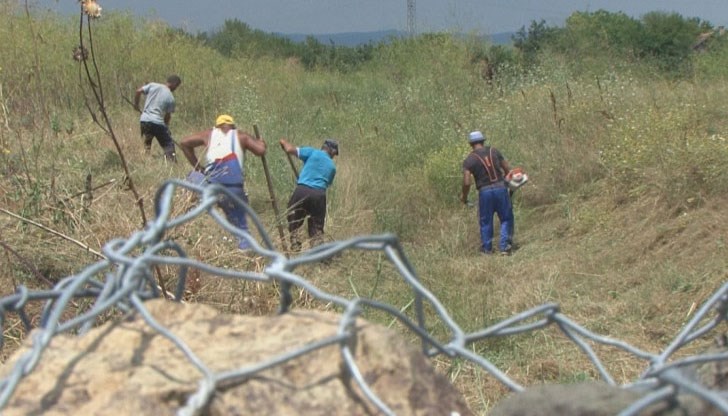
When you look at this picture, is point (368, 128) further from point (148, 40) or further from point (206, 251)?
point (206, 251)

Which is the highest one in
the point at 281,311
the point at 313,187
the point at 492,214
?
the point at 281,311

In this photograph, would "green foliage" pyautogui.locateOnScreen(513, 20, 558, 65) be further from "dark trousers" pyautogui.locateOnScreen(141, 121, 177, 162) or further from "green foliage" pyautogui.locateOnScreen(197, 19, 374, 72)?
"dark trousers" pyautogui.locateOnScreen(141, 121, 177, 162)

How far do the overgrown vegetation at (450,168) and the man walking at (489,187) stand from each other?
11.2 inches

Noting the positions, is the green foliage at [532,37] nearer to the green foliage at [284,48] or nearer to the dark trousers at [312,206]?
the green foliage at [284,48]

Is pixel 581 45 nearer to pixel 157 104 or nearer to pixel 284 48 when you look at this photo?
pixel 157 104

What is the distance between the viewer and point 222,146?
7.52 m

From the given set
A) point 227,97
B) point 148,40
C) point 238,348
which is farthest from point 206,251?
point 148,40

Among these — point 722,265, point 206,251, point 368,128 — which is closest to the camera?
point 206,251

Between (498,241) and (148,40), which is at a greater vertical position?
(148,40)

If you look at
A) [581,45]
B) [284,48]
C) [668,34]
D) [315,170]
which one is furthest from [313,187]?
[284,48]

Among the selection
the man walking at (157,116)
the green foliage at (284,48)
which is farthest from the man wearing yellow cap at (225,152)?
the green foliage at (284,48)

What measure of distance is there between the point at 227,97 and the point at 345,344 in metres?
16.1

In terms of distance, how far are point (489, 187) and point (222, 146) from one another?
3.12m

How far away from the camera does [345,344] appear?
41.5 inches
